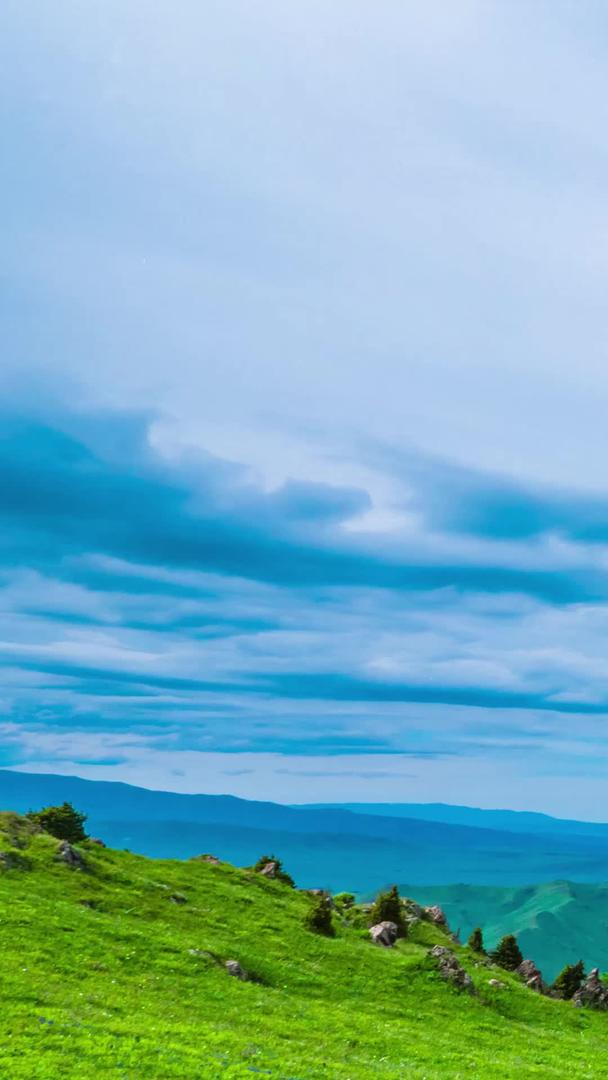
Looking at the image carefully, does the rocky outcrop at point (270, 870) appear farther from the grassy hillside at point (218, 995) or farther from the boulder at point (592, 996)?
the boulder at point (592, 996)

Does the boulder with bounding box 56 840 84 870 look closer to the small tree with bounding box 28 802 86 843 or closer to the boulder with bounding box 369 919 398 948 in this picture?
the small tree with bounding box 28 802 86 843

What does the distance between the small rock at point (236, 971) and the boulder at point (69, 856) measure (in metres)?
18.5

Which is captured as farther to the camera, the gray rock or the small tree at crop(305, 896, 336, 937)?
the gray rock

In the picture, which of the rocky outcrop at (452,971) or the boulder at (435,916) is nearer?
the rocky outcrop at (452,971)

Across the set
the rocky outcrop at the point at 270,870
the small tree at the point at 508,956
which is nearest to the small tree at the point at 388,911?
the rocky outcrop at the point at 270,870

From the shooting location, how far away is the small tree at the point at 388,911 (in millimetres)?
86062

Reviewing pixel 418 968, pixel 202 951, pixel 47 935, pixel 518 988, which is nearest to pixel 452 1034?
pixel 418 968

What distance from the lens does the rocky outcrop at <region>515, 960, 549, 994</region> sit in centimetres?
8656

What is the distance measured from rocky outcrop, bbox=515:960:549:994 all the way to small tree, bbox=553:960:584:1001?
128 centimetres


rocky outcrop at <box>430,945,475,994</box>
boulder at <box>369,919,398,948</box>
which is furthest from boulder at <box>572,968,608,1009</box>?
boulder at <box>369,919,398,948</box>

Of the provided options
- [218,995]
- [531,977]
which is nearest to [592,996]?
[531,977]

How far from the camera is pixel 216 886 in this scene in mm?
81812

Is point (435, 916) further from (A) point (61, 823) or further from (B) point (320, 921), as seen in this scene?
(A) point (61, 823)

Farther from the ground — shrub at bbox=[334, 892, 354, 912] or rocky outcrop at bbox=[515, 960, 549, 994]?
shrub at bbox=[334, 892, 354, 912]
